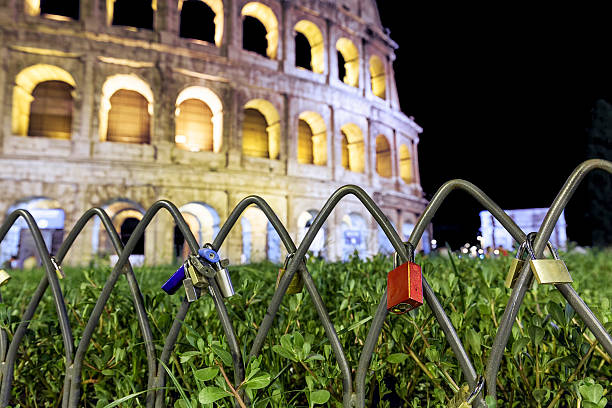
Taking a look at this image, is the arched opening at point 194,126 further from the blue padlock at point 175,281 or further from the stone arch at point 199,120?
the blue padlock at point 175,281

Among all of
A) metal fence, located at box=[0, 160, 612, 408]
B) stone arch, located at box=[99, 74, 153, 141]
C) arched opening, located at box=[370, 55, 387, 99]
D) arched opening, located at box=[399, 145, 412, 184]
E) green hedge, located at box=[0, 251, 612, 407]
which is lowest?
green hedge, located at box=[0, 251, 612, 407]

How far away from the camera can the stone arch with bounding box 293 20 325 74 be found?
22.2 m

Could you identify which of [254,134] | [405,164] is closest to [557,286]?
[254,134]

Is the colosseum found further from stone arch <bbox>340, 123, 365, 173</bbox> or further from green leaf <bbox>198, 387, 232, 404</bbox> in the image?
green leaf <bbox>198, 387, 232, 404</bbox>

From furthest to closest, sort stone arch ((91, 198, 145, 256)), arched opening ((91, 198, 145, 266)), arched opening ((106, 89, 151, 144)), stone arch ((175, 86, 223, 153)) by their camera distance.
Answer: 1. stone arch ((175, 86, 223, 153))
2. arched opening ((106, 89, 151, 144))
3. stone arch ((91, 198, 145, 256))
4. arched opening ((91, 198, 145, 266))

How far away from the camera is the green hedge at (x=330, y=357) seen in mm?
1146

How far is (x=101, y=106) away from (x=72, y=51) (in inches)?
101

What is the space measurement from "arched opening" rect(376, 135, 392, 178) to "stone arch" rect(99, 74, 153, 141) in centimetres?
1417

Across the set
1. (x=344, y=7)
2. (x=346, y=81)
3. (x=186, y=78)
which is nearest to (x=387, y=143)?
(x=346, y=81)

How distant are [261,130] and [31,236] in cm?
1188

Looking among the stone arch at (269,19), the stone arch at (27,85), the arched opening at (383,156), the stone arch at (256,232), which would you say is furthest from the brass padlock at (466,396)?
the arched opening at (383,156)

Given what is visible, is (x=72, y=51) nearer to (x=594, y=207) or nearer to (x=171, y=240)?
(x=171, y=240)

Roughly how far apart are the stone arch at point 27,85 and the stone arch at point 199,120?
4.70 metres

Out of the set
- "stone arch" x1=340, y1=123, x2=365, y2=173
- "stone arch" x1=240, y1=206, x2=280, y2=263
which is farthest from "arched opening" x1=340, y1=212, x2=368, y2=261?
"stone arch" x1=240, y1=206, x2=280, y2=263
